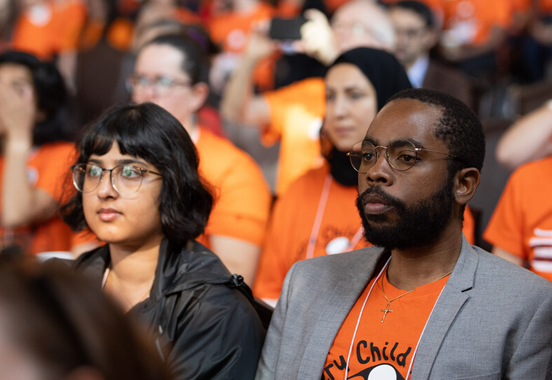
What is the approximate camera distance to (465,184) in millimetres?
1669

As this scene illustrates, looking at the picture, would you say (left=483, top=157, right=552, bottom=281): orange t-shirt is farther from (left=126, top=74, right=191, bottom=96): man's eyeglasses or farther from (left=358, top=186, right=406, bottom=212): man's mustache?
(left=126, top=74, right=191, bottom=96): man's eyeglasses

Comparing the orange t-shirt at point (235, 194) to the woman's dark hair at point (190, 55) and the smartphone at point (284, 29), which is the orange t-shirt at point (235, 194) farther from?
the smartphone at point (284, 29)

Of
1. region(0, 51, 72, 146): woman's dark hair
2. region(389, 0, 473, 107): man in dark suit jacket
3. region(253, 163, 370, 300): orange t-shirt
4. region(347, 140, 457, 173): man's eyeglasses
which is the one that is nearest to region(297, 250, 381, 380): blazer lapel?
region(347, 140, 457, 173): man's eyeglasses

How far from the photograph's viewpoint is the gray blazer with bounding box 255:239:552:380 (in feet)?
4.76

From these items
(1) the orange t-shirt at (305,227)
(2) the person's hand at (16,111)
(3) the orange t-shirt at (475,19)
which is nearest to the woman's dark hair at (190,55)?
(2) the person's hand at (16,111)

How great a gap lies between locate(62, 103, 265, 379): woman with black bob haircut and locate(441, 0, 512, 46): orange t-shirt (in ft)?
16.0

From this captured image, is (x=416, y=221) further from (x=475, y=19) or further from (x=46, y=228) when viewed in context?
(x=475, y=19)

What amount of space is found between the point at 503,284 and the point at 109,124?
3.90 feet

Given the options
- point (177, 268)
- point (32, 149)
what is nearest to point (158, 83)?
point (32, 149)

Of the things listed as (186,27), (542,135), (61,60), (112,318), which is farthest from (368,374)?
(61,60)

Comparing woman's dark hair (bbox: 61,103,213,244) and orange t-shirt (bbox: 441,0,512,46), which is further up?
orange t-shirt (bbox: 441,0,512,46)

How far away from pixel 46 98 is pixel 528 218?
7.57 feet

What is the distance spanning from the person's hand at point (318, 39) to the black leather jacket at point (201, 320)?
2.04 metres

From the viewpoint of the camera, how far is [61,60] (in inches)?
238
